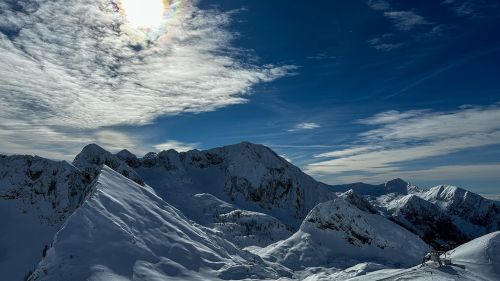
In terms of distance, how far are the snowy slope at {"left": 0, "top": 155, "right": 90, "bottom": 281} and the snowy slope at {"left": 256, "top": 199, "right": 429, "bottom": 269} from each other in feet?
155

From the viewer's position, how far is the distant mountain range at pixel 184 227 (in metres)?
30.4

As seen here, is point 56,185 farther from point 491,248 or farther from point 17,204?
point 491,248

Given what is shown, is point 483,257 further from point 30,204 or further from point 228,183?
point 228,183

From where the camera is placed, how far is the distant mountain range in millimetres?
30422

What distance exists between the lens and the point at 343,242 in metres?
91.4

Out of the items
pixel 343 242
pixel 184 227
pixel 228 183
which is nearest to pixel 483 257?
pixel 184 227

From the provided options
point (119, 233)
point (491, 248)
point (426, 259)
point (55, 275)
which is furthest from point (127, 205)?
Result: point (491, 248)

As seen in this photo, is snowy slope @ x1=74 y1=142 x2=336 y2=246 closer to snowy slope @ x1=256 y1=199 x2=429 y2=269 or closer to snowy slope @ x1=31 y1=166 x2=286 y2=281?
snowy slope @ x1=256 y1=199 x2=429 y2=269

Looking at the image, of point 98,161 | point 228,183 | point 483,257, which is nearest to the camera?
point 483,257

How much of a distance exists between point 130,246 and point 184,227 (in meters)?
12.2

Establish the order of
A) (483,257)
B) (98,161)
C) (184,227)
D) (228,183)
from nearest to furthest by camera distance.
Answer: (483,257), (184,227), (98,161), (228,183)

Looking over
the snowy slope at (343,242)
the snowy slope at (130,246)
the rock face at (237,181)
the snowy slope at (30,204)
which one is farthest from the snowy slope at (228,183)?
the snowy slope at (130,246)

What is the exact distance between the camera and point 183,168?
18538 cm

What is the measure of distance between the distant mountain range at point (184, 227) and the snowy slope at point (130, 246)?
0.11 meters
